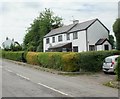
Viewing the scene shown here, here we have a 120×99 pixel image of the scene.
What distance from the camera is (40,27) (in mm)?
84688

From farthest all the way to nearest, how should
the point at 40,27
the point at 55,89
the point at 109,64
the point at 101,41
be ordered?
the point at 40,27
the point at 101,41
the point at 109,64
the point at 55,89

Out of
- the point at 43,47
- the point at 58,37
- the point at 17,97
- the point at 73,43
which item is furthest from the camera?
the point at 43,47

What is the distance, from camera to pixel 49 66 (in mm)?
31344

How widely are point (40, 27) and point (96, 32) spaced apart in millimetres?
30504

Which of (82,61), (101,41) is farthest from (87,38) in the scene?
(82,61)

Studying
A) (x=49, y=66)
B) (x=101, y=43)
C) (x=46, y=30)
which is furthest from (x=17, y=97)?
(x=46, y=30)

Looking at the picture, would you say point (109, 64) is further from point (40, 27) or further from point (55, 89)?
point (40, 27)

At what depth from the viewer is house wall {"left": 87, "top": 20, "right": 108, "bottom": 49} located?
2180 inches

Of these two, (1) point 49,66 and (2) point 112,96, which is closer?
(2) point 112,96

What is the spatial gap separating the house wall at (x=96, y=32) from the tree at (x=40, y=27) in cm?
2701

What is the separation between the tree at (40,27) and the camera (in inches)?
3297

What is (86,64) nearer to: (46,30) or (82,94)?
(82,94)

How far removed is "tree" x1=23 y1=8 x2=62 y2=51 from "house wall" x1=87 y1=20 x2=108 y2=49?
27015mm

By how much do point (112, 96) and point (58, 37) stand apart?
53.3 metres
